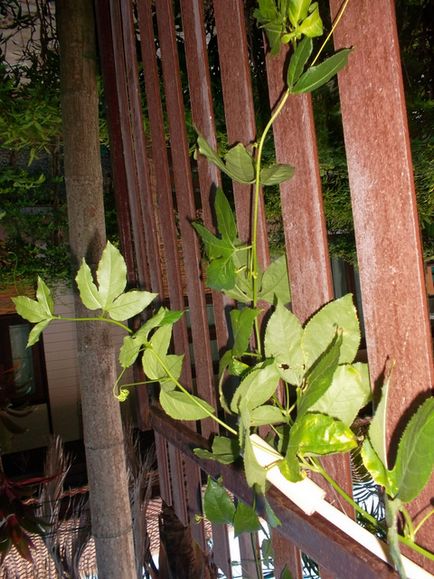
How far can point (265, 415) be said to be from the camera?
0.61 metres

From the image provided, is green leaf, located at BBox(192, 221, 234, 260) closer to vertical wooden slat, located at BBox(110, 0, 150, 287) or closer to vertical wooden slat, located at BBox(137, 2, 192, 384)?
vertical wooden slat, located at BBox(137, 2, 192, 384)

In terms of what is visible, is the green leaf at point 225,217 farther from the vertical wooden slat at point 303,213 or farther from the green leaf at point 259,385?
the green leaf at point 259,385

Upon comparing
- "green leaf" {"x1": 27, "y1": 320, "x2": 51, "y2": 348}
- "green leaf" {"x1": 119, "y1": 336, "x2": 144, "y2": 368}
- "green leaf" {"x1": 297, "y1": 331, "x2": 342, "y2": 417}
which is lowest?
"green leaf" {"x1": 297, "y1": 331, "x2": 342, "y2": 417}

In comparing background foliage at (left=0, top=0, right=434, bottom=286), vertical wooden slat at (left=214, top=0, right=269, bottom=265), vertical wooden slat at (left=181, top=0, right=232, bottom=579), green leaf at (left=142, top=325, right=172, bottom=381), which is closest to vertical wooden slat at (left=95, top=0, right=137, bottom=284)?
background foliage at (left=0, top=0, right=434, bottom=286)

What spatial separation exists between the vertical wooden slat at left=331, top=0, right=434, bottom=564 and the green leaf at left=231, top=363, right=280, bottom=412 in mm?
110

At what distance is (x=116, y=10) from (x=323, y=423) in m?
1.23

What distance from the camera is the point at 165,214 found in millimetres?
1130

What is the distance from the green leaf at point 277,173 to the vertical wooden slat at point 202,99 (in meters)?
0.26

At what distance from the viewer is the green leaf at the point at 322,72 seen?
1.71 ft

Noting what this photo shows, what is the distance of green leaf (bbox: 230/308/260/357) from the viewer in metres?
0.64

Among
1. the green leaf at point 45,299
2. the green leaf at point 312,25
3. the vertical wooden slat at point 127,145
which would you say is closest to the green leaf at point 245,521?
the green leaf at point 45,299

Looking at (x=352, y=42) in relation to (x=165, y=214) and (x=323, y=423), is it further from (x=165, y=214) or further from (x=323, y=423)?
(x=165, y=214)

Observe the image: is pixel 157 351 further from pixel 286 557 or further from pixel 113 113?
pixel 113 113

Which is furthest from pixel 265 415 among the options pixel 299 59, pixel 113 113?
→ pixel 113 113
